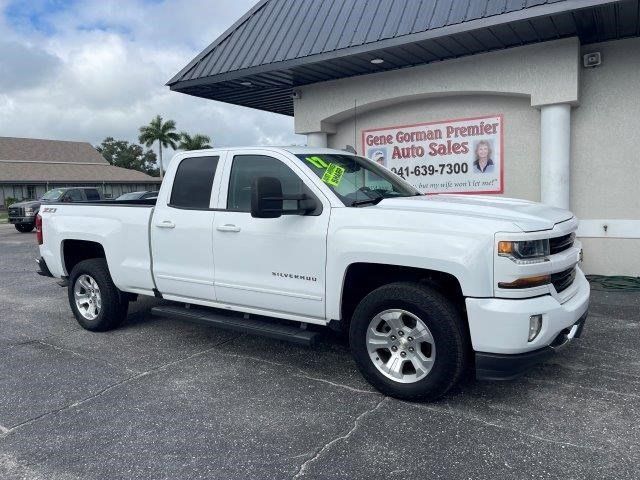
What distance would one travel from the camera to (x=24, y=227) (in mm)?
22031

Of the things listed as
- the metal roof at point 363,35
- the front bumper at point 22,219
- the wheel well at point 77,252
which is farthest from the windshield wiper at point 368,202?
the front bumper at point 22,219

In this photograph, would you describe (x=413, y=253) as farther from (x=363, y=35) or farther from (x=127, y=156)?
(x=127, y=156)

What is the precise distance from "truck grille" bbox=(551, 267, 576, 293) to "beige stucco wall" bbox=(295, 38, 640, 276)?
4.69m

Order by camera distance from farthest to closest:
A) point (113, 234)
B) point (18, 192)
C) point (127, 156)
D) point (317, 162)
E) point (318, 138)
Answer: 1. point (127, 156)
2. point (18, 192)
3. point (318, 138)
4. point (113, 234)
5. point (317, 162)

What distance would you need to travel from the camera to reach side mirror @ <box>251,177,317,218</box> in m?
4.02

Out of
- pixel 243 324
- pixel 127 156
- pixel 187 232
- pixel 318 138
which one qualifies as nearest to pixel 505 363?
pixel 243 324

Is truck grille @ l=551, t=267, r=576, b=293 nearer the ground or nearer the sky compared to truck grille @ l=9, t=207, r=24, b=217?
nearer the ground

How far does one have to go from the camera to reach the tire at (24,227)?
2173 cm

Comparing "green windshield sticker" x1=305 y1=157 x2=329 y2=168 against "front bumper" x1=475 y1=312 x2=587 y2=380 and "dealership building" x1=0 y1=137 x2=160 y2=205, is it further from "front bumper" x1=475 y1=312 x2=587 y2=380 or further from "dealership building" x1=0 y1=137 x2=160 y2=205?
"dealership building" x1=0 y1=137 x2=160 y2=205

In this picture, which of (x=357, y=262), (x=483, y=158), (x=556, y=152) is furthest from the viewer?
(x=483, y=158)

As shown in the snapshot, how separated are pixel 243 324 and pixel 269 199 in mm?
1238

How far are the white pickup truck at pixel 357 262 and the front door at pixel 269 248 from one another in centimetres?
1

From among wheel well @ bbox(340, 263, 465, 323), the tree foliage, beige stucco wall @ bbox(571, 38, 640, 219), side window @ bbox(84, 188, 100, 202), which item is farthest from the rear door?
the tree foliage

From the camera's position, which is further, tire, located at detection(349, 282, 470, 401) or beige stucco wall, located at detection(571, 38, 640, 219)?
beige stucco wall, located at detection(571, 38, 640, 219)
